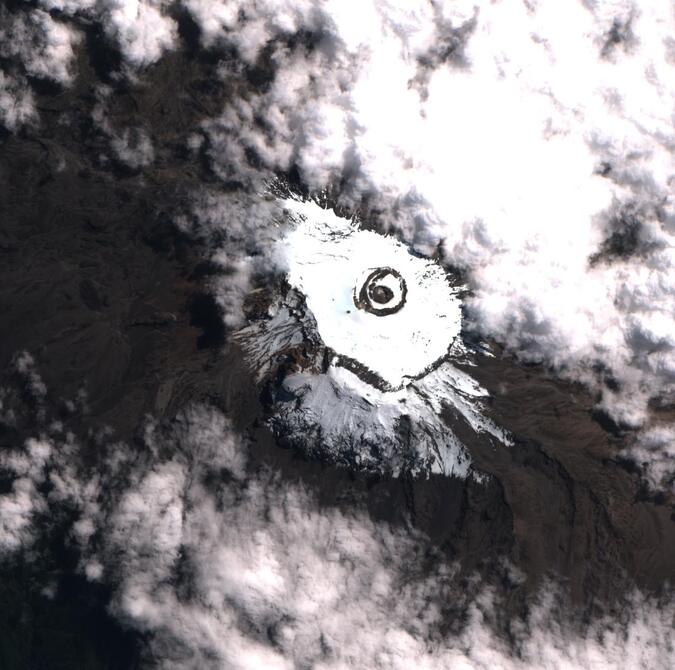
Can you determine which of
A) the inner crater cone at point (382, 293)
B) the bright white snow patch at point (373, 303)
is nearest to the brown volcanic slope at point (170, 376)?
the bright white snow patch at point (373, 303)

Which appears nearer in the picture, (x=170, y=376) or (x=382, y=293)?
(x=170, y=376)

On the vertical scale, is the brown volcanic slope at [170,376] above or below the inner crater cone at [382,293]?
below

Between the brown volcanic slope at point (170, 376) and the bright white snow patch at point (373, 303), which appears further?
the bright white snow patch at point (373, 303)

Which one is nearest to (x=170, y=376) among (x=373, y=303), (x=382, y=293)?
(x=373, y=303)

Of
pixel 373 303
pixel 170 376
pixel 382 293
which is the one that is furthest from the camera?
pixel 373 303

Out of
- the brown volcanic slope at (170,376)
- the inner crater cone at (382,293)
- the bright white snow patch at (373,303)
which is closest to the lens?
the brown volcanic slope at (170,376)

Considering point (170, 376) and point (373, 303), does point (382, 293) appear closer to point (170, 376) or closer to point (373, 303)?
point (373, 303)

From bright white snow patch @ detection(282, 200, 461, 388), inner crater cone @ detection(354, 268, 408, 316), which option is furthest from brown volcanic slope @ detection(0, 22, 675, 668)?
inner crater cone @ detection(354, 268, 408, 316)

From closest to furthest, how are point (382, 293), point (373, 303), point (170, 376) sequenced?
point (170, 376) < point (382, 293) < point (373, 303)

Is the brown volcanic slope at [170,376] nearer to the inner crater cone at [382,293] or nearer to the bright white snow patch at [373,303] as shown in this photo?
the bright white snow patch at [373,303]
